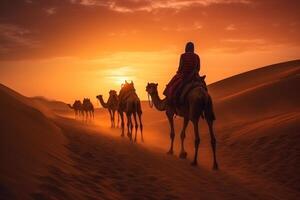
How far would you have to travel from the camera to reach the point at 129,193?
8.14 meters

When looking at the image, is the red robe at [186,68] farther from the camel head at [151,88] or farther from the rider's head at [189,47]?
the camel head at [151,88]

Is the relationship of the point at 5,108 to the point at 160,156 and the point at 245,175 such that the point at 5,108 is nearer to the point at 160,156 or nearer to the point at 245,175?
the point at 160,156

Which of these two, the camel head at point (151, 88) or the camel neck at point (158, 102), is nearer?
the camel neck at point (158, 102)

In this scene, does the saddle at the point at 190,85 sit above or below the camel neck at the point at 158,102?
above

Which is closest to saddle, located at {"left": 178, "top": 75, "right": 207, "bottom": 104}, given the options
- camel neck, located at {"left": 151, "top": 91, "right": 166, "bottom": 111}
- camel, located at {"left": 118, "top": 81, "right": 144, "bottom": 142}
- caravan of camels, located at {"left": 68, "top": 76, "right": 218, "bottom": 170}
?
caravan of camels, located at {"left": 68, "top": 76, "right": 218, "bottom": 170}

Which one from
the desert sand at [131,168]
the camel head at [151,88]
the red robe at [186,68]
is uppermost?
the red robe at [186,68]

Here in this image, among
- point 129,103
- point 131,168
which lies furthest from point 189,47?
point 129,103

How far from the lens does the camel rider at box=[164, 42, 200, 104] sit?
13703mm

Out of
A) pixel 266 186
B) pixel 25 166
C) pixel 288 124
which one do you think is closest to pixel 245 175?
pixel 266 186

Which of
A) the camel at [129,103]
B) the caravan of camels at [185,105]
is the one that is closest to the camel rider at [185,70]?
the caravan of camels at [185,105]

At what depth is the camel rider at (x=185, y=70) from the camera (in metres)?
13.7

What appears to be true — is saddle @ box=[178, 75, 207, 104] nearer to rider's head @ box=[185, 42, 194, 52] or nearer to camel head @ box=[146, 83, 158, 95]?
rider's head @ box=[185, 42, 194, 52]

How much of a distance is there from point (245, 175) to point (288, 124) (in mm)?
5883

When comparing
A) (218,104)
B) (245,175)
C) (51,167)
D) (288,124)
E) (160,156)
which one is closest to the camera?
(51,167)
